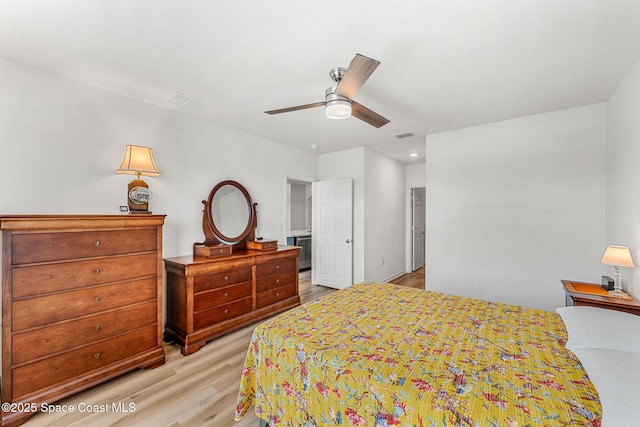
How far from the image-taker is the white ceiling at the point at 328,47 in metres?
1.63

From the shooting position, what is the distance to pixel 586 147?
10.3 feet

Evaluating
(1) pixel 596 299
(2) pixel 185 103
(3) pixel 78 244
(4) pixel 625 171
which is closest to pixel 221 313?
(3) pixel 78 244

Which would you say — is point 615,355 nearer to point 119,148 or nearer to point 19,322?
point 19,322

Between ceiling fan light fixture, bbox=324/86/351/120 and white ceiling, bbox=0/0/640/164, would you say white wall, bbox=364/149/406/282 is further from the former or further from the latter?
ceiling fan light fixture, bbox=324/86/351/120

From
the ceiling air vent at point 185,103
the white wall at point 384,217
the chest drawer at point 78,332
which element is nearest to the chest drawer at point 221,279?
the chest drawer at point 78,332

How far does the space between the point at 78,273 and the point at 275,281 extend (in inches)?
82.8

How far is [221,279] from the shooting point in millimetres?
3061

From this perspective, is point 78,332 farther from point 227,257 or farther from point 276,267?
point 276,267

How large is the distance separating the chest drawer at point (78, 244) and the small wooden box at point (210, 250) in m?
0.67

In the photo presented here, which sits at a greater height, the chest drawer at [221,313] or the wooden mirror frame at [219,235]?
the wooden mirror frame at [219,235]

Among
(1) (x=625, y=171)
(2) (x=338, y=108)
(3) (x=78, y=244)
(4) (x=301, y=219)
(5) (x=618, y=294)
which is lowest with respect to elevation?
(5) (x=618, y=294)

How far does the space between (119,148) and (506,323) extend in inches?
147

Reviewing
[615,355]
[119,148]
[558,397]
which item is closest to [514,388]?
[558,397]

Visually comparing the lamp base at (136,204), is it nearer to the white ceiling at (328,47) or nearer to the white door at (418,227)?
the white ceiling at (328,47)
